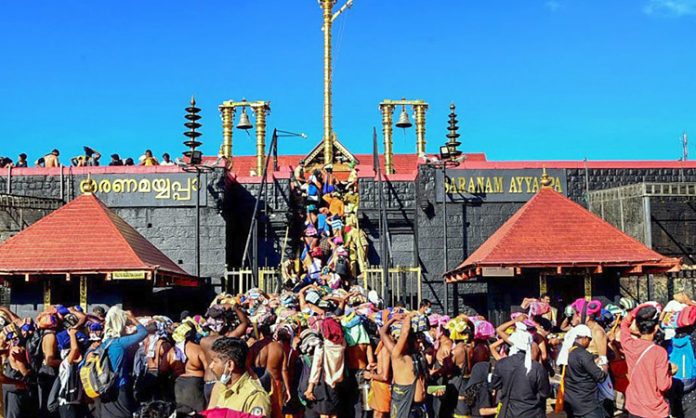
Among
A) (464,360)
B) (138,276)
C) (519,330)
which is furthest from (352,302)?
(519,330)

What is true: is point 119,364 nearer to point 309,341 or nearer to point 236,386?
point 309,341

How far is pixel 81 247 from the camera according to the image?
17.0m

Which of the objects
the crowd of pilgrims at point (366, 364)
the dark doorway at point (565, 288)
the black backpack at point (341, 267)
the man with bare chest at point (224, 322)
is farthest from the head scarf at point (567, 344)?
the black backpack at point (341, 267)

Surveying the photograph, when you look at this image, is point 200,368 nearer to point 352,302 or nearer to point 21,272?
point 352,302

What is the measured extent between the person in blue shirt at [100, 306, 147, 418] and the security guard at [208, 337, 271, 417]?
259 cm

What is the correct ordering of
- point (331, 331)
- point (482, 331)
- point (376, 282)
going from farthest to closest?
point (376, 282) < point (331, 331) < point (482, 331)

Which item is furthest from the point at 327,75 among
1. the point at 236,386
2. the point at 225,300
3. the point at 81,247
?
the point at 236,386

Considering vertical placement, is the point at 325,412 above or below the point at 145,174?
below

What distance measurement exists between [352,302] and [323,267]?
6700 mm

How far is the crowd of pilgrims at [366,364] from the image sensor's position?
289 inches

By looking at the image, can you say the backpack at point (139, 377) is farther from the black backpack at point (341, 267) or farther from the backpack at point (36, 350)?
the black backpack at point (341, 267)

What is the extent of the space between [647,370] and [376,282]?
44.0ft

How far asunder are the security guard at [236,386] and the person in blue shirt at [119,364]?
259 centimetres

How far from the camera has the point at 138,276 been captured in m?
16.5
